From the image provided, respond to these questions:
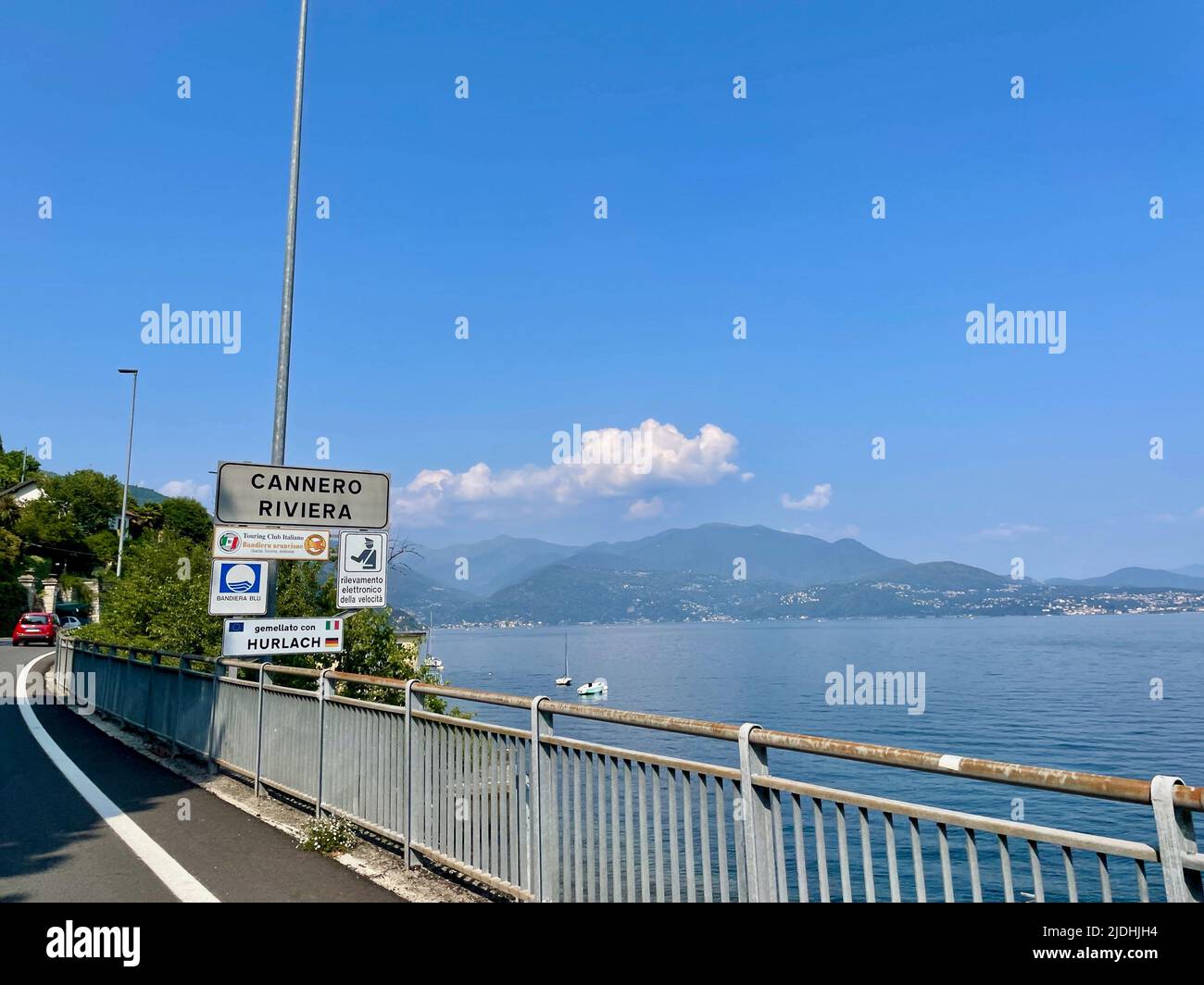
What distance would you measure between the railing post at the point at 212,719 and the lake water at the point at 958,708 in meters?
4.00

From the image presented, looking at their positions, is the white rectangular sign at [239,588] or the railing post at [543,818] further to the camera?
the white rectangular sign at [239,588]

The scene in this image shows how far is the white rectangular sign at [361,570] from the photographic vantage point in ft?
30.9

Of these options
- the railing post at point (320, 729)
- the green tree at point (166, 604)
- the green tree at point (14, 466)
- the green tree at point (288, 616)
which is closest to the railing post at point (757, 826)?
the railing post at point (320, 729)

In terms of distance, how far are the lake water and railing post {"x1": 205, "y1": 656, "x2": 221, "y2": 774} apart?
4.00 meters

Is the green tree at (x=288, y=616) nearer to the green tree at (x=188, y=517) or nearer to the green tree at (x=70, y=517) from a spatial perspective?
the green tree at (x=70, y=517)

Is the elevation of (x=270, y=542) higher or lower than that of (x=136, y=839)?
higher

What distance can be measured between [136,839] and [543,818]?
4.07 m

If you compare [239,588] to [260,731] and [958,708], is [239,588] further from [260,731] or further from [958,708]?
[958,708]

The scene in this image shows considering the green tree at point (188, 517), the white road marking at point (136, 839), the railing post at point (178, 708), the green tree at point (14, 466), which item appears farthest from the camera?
the green tree at point (188, 517)

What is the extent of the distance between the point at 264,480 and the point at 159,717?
5.28 metres

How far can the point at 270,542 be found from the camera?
371 inches

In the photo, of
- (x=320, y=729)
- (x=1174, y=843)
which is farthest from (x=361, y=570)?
(x=1174, y=843)

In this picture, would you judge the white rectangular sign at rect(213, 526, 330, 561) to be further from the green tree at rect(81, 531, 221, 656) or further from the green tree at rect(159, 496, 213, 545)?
the green tree at rect(159, 496, 213, 545)
